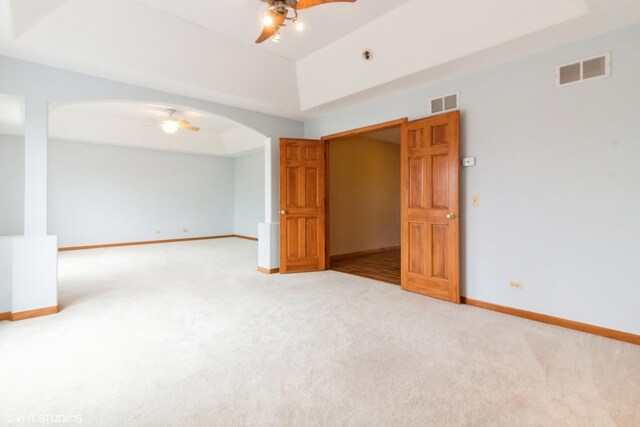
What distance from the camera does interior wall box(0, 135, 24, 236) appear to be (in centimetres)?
698

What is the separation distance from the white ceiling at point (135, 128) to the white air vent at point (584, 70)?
432cm

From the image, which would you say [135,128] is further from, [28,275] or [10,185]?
[28,275]

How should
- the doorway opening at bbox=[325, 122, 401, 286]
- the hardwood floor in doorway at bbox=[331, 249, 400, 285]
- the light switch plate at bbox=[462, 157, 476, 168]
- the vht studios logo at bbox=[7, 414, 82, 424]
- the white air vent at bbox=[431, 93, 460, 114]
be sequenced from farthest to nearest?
the doorway opening at bbox=[325, 122, 401, 286] → the hardwood floor in doorway at bbox=[331, 249, 400, 285] → the white air vent at bbox=[431, 93, 460, 114] → the light switch plate at bbox=[462, 157, 476, 168] → the vht studios logo at bbox=[7, 414, 82, 424]

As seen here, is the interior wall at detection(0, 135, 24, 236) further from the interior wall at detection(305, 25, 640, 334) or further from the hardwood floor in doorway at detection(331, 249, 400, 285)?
the interior wall at detection(305, 25, 640, 334)

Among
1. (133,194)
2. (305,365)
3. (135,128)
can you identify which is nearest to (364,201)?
(305,365)

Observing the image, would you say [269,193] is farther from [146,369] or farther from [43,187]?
[146,369]

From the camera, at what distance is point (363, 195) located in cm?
719

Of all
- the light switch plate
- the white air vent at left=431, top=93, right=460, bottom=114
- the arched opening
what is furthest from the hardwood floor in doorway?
the arched opening

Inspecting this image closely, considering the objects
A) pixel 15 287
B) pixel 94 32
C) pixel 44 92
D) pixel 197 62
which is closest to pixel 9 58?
pixel 44 92

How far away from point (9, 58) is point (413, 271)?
5.10m

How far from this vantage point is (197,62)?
12.3ft

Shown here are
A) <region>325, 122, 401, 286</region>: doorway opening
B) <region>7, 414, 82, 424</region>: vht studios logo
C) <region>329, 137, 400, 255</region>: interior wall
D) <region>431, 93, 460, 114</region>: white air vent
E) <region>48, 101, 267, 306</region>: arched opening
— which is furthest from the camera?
<region>48, 101, 267, 306</region>: arched opening

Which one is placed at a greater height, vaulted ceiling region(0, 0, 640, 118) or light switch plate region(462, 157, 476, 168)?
vaulted ceiling region(0, 0, 640, 118)

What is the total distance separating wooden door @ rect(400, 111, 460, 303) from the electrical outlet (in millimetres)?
531
